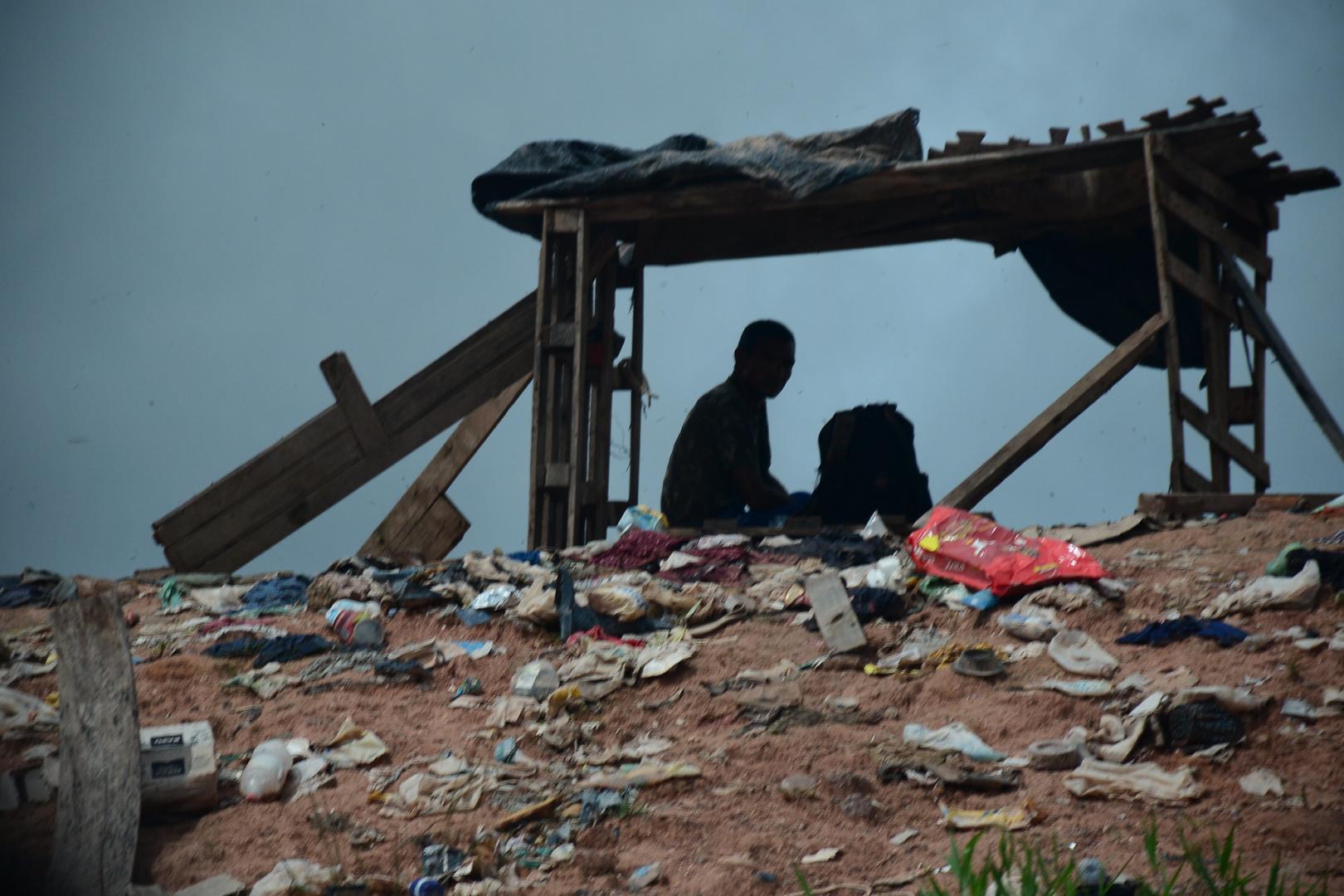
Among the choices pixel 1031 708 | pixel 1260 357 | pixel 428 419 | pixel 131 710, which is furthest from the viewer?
pixel 428 419

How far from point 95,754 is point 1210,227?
23.6 feet

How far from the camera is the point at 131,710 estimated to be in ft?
12.4


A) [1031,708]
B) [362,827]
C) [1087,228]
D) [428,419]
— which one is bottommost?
[362,827]

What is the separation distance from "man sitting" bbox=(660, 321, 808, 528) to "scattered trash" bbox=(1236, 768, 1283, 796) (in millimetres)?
4171

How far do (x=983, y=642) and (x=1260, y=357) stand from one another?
432cm

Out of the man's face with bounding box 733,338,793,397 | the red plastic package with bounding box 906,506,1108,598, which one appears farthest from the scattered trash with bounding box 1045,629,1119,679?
the man's face with bounding box 733,338,793,397

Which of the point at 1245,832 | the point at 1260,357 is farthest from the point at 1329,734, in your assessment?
the point at 1260,357

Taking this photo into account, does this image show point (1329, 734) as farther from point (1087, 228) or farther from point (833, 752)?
point (1087, 228)

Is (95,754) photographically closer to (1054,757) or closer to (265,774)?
(265,774)

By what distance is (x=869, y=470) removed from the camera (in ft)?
25.1

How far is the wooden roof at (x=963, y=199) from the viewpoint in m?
7.52

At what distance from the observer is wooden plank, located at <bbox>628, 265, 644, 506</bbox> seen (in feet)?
30.1

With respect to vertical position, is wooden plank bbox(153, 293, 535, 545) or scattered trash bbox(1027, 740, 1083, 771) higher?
wooden plank bbox(153, 293, 535, 545)

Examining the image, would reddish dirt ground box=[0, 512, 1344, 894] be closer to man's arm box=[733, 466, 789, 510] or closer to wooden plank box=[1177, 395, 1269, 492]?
wooden plank box=[1177, 395, 1269, 492]
